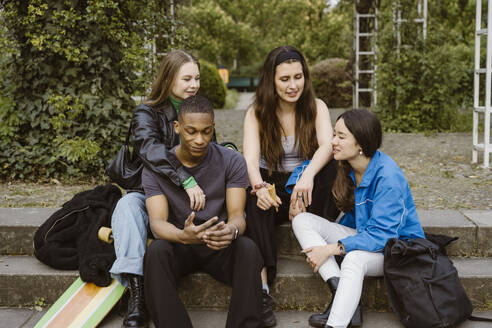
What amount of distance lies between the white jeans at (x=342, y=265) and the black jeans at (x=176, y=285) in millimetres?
390

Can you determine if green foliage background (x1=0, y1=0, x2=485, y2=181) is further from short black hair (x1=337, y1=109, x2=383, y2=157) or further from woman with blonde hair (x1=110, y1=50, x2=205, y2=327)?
short black hair (x1=337, y1=109, x2=383, y2=157)

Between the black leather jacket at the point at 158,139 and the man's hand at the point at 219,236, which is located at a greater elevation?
the black leather jacket at the point at 158,139

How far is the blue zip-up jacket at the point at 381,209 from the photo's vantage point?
2926mm

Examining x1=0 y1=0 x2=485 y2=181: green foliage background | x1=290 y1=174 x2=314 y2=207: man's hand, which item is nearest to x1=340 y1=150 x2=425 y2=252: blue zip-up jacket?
x1=290 y1=174 x2=314 y2=207: man's hand

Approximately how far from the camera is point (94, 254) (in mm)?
3182

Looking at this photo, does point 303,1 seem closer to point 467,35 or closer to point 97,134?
point 467,35

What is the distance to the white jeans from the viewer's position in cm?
280

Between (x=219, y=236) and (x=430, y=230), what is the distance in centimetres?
155

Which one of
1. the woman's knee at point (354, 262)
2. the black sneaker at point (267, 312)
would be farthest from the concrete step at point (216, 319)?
the woman's knee at point (354, 262)

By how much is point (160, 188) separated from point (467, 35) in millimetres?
15243

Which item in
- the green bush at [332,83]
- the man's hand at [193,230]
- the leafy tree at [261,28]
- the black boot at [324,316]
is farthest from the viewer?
the leafy tree at [261,28]

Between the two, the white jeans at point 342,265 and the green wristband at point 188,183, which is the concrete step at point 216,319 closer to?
the white jeans at point 342,265

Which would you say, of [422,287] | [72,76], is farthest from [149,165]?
[72,76]

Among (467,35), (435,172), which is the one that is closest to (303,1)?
(467,35)
